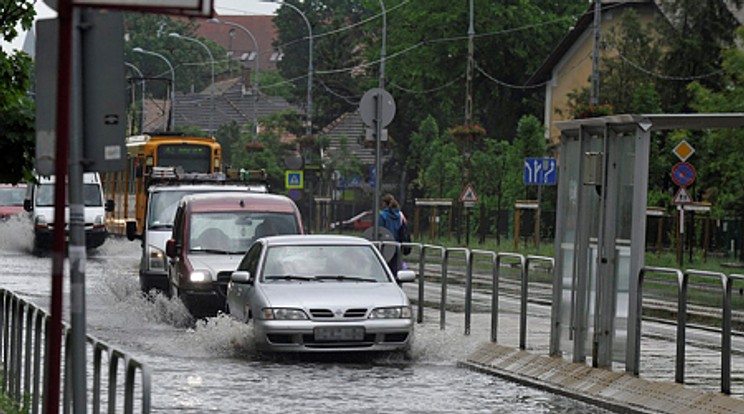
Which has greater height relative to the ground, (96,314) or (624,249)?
(624,249)

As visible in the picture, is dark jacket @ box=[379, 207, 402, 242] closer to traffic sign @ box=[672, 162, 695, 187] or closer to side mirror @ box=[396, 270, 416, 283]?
side mirror @ box=[396, 270, 416, 283]

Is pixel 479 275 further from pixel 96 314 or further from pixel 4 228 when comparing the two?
pixel 4 228

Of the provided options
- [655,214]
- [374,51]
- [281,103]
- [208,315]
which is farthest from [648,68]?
[281,103]

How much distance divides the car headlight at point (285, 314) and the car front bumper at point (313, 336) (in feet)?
0.18

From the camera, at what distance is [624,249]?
14500 mm

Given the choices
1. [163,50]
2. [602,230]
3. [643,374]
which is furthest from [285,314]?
[163,50]

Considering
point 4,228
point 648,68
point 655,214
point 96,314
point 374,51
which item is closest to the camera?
point 96,314

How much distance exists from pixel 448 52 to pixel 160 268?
186 feet

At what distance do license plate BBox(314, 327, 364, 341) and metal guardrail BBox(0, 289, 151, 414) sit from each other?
12.0 ft

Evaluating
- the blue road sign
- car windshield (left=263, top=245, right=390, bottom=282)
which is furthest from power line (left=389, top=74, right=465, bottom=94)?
car windshield (left=263, top=245, right=390, bottom=282)

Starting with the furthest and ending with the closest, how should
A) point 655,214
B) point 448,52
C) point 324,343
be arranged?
point 448,52, point 655,214, point 324,343

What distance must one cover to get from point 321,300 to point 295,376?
130 cm

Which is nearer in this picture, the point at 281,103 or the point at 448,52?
the point at 448,52

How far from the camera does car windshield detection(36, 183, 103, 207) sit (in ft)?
147
